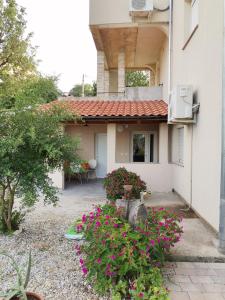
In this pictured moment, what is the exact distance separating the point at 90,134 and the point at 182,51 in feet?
24.6

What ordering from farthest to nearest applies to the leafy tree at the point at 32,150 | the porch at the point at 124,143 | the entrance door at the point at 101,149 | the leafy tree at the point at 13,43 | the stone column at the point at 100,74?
1. the leafy tree at the point at 13,43
2. the entrance door at the point at 101,149
3. the stone column at the point at 100,74
4. the porch at the point at 124,143
5. the leafy tree at the point at 32,150

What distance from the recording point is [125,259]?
3.88 m

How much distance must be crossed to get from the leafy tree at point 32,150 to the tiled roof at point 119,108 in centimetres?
466

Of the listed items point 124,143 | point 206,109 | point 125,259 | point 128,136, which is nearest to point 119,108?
point 128,136

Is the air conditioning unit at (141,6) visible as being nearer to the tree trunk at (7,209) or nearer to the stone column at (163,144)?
the stone column at (163,144)

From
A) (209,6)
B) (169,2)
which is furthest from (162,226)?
(169,2)

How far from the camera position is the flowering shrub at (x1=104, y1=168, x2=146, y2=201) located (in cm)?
920

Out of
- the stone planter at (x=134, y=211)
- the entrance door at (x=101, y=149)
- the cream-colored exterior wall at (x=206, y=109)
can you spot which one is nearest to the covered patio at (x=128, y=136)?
the entrance door at (x=101, y=149)

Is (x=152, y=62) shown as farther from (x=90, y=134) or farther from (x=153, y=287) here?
(x=153, y=287)

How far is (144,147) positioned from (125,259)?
11.9 m

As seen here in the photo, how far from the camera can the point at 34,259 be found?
5191 millimetres

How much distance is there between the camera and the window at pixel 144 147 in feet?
50.5

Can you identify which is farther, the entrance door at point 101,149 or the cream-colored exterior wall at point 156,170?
the entrance door at point 101,149

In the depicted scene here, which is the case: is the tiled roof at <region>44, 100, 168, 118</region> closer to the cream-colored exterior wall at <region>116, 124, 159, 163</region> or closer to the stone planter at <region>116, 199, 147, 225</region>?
the cream-colored exterior wall at <region>116, 124, 159, 163</region>
